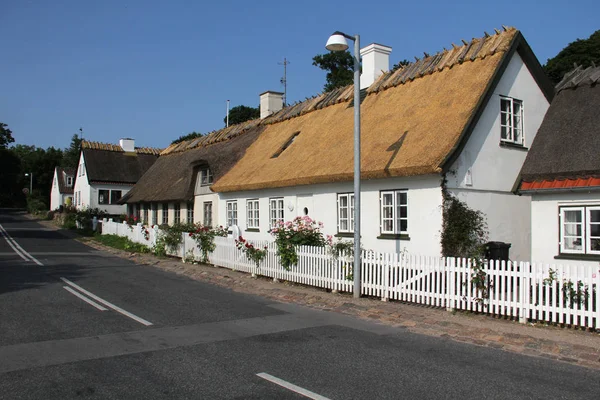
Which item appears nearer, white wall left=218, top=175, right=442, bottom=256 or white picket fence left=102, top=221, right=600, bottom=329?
white picket fence left=102, top=221, right=600, bottom=329

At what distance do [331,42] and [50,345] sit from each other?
805cm

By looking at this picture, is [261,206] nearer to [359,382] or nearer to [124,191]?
[359,382]

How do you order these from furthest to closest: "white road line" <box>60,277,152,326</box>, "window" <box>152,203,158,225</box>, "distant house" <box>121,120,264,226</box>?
"window" <box>152,203,158,225</box> → "distant house" <box>121,120,264,226</box> → "white road line" <box>60,277,152,326</box>

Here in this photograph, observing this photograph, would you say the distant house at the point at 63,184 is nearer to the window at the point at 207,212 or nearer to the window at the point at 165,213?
the window at the point at 165,213

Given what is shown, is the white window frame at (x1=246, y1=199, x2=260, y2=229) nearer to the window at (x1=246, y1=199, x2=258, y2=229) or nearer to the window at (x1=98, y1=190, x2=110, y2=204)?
the window at (x1=246, y1=199, x2=258, y2=229)

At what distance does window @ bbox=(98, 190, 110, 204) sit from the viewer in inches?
1704

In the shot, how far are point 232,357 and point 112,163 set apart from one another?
135 feet

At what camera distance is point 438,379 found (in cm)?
614

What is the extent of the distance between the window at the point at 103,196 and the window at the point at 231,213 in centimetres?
2574

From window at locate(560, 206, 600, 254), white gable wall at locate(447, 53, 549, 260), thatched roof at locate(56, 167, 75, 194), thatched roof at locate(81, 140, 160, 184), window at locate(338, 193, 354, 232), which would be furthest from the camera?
thatched roof at locate(56, 167, 75, 194)

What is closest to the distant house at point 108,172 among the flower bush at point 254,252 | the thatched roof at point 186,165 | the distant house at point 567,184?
the thatched roof at point 186,165

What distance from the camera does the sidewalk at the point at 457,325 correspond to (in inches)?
302

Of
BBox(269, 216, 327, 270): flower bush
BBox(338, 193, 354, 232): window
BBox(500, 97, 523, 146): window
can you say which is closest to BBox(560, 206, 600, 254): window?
BBox(500, 97, 523, 146): window

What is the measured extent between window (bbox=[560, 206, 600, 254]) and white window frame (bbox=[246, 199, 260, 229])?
11.2 meters
